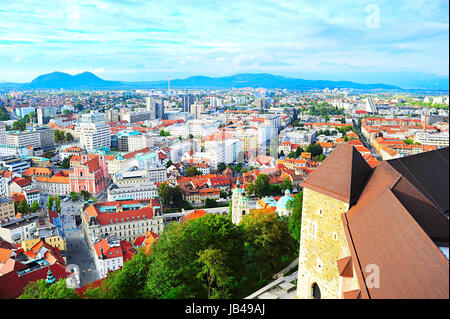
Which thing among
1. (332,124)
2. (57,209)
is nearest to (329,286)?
(57,209)

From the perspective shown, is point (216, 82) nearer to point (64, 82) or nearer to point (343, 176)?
point (64, 82)

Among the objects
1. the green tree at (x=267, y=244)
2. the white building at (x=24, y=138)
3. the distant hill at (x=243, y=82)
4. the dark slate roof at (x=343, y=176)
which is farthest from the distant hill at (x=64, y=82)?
the dark slate roof at (x=343, y=176)

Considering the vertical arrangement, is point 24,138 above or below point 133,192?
above

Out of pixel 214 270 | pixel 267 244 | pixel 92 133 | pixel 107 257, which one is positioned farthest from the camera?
pixel 92 133

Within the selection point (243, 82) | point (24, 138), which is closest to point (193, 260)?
point (24, 138)

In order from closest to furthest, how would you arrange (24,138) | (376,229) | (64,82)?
(376,229), (24,138), (64,82)

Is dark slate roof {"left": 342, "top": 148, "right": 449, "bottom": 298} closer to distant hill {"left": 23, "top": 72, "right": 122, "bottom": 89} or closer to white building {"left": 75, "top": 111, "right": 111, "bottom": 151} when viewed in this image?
white building {"left": 75, "top": 111, "right": 111, "bottom": 151}

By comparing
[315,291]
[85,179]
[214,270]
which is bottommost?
[85,179]

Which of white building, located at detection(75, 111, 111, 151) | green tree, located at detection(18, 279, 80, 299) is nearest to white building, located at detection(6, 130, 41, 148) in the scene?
white building, located at detection(75, 111, 111, 151)
